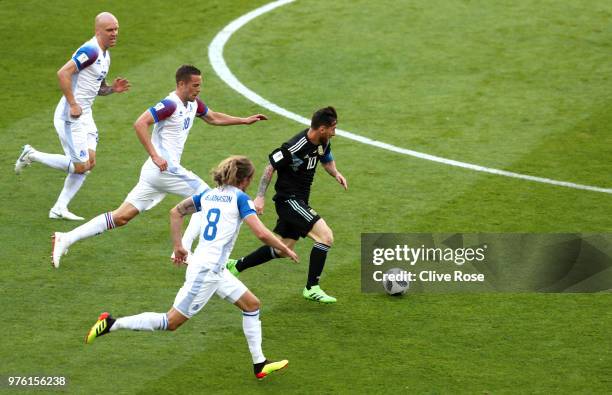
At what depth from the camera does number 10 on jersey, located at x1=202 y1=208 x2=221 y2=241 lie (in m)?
11.3

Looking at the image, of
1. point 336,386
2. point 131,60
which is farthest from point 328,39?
point 336,386

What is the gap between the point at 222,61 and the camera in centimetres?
2125

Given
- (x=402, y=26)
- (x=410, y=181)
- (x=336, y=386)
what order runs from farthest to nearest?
(x=402, y=26)
(x=410, y=181)
(x=336, y=386)

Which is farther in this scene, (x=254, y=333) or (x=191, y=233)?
(x=191, y=233)

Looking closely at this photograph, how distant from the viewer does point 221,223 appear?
11.3 meters

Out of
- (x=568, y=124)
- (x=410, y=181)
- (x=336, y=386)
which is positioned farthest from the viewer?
(x=568, y=124)

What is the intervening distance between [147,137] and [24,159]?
311 centimetres

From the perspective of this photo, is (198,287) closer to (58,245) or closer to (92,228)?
(92,228)

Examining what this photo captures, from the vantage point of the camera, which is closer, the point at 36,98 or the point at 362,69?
the point at 36,98

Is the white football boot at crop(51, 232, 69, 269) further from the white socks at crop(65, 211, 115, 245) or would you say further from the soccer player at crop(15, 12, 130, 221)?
the soccer player at crop(15, 12, 130, 221)

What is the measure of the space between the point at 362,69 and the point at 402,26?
7.49ft

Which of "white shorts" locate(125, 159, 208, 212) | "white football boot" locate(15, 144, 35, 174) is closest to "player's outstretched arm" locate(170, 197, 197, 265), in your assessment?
"white shorts" locate(125, 159, 208, 212)

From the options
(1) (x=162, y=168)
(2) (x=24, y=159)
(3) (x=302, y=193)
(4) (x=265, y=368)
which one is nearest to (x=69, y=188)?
(2) (x=24, y=159)

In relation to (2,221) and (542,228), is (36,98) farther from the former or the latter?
(542,228)
